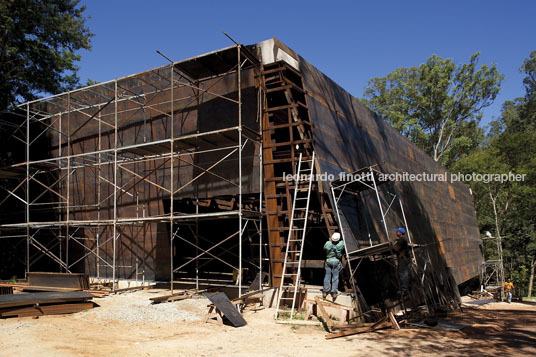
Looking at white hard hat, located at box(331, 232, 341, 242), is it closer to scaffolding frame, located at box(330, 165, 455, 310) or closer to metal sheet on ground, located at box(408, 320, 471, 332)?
scaffolding frame, located at box(330, 165, 455, 310)

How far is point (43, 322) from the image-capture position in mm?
10430

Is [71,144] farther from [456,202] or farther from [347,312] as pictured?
[456,202]

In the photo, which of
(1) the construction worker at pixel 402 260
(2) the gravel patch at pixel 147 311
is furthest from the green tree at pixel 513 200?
(2) the gravel patch at pixel 147 311

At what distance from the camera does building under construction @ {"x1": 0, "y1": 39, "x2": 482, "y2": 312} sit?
43.7ft

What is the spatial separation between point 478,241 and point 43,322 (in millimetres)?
33726

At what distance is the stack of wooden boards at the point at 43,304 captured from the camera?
10859mm

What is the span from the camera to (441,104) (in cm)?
4438

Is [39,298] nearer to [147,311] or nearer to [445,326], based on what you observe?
[147,311]

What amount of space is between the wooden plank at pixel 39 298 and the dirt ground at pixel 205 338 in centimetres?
46

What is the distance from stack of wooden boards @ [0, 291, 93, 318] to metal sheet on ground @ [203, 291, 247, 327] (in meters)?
4.09

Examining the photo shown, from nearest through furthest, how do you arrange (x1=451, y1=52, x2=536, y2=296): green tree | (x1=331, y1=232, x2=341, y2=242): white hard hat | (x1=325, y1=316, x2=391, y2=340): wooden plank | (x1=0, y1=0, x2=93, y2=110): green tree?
(x1=325, y1=316, x2=391, y2=340): wooden plank
(x1=331, y1=232, x2=341, y2=242): white hard hat
(x1=0, y1=0, x2=93, y2=110): green tree
(x1=451, y1=52, x2=536, y2=296): green tree

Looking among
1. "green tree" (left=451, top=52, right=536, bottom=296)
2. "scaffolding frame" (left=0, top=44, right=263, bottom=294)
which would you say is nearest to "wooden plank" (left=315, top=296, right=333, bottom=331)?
"scaffolding frame" (left=0, top=44, right=263, bottom=294)

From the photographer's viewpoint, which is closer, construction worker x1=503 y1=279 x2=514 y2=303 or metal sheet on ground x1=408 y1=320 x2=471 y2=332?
metal sheet on ground x1=408 y1=320 x2=471 y2=332

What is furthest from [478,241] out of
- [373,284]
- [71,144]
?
[71,144]
